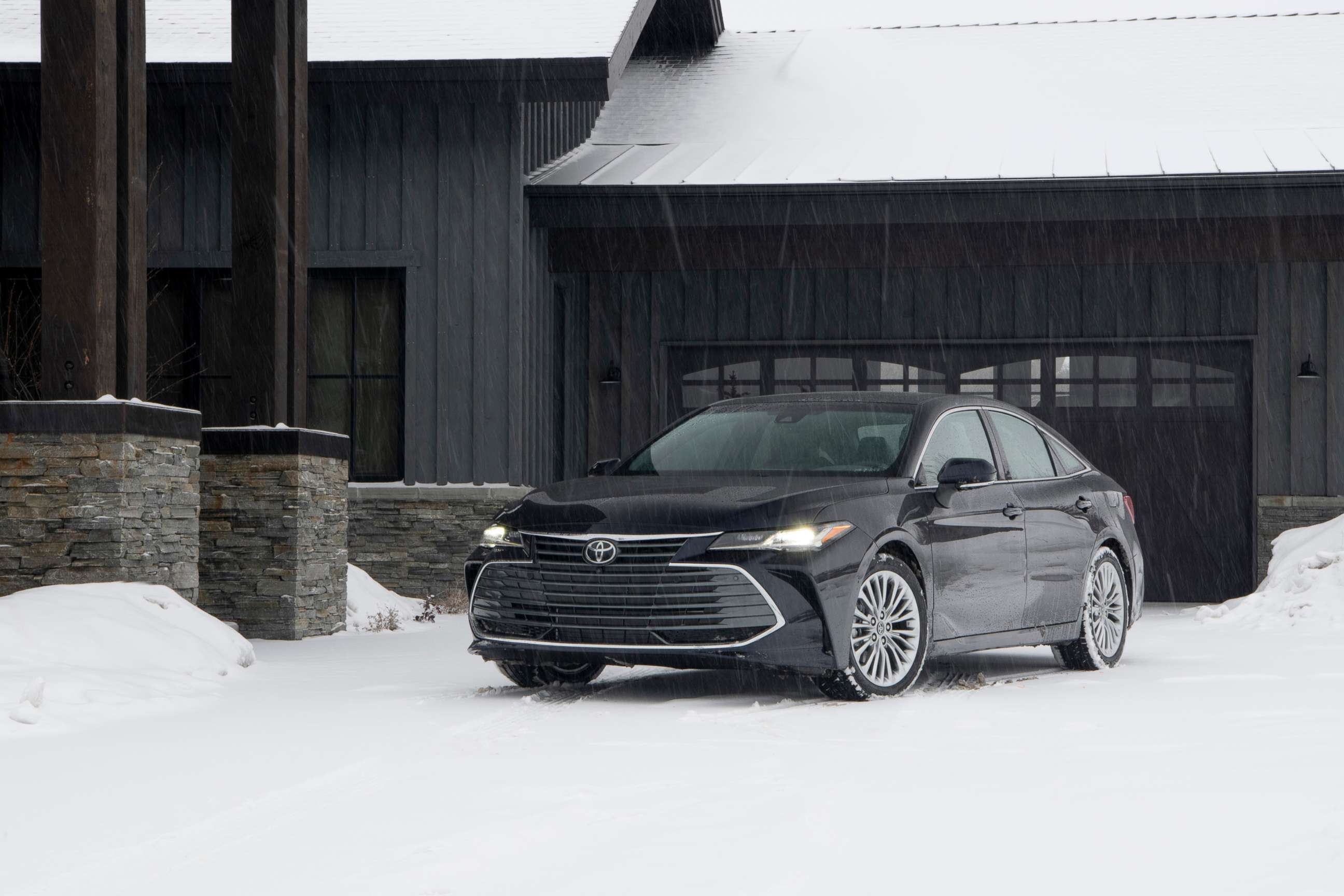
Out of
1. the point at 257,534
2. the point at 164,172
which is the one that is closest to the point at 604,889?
the point at 257,534

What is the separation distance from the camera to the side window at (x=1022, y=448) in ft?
29.5

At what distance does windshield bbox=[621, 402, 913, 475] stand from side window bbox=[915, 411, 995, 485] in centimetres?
17

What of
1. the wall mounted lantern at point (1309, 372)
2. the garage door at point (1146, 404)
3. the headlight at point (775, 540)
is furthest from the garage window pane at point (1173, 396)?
the headlight at point (775, 540)

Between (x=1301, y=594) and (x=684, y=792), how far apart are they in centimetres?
917

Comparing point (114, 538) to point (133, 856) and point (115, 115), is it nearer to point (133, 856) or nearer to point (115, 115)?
point (115, 115)

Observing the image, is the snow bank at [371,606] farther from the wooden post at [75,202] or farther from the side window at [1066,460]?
the side window at [1066,460]

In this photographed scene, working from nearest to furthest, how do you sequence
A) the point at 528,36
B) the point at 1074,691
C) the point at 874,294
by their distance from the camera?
1. the point at 1074,691
2. the point at 528,36
3. the point at 874,294

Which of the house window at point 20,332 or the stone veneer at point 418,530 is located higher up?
→ the house window at point 20,332

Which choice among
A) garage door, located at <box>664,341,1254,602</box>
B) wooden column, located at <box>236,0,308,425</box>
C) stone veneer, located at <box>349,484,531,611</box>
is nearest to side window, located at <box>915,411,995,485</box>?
wooden column, located at <box>236,0,308,425</box>

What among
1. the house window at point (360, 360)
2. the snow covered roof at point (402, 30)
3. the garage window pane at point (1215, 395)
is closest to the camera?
the snow covered roof at point (402, 30)

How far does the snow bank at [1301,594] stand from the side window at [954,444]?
15.6 ft

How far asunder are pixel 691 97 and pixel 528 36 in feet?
17.6

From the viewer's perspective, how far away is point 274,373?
11.6m

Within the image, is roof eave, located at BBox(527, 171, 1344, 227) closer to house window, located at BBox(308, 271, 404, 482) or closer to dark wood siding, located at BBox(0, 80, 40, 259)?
house window, located at BBox(308, 271, 404, 482)
